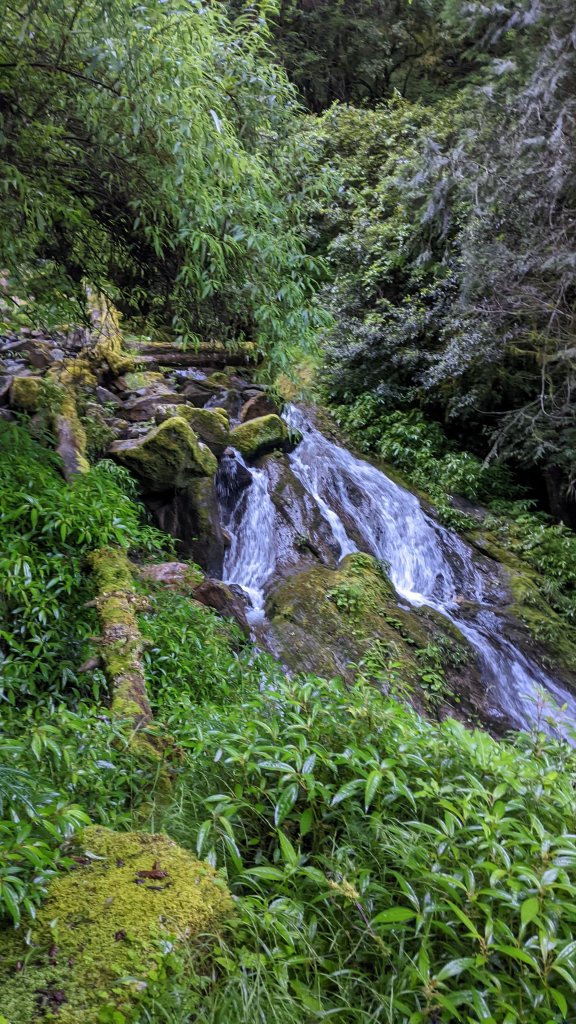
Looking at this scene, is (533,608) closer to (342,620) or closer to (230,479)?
(342,620)

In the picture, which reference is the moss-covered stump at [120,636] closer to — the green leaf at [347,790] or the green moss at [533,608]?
the green leaf at [347,790]

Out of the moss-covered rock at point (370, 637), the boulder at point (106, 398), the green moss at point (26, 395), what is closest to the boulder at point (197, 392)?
the boulder at point (106, 398)

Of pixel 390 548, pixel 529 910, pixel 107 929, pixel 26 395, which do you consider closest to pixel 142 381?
pixel 26 395

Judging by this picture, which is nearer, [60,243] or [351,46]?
[60,243]

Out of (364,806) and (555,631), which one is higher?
(364,806)

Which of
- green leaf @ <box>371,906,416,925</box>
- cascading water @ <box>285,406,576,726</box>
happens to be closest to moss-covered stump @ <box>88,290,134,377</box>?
cascading water @ <box>285,406,576,726</box>

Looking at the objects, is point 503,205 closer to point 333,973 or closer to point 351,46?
point 333,973

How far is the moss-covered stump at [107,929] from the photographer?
62.9 inches

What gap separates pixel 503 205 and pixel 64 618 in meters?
8.21

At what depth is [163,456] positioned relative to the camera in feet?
24.1

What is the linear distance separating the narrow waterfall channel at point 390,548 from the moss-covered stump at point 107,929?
17.1 ft

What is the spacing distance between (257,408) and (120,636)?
7.90m

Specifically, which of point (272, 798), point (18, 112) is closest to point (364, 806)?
point (272, 798)

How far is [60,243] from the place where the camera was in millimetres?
5043
